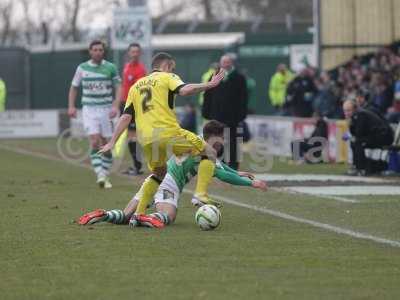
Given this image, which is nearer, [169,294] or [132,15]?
[169,294]

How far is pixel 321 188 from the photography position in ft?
57.6

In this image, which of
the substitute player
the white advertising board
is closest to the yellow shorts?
the substitute player

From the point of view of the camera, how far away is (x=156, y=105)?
1252cm

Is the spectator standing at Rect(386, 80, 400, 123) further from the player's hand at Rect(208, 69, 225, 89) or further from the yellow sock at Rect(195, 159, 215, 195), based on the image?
the player's hand at Rect(208, 69, 225, 89)

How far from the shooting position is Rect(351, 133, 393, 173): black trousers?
20.6 metres

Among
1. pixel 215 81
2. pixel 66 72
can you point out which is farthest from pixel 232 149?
pixel 66 72

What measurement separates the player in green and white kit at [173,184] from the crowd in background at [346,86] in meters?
12.4

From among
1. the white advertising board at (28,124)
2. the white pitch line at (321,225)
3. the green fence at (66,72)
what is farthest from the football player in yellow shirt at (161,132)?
the green fence at (66,72)

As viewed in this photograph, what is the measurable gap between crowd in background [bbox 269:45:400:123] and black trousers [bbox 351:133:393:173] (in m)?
3.79

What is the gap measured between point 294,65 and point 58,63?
1012cm

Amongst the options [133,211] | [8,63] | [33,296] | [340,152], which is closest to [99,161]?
[133,211]

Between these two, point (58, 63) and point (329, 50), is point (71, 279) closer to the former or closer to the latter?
point (329, 50)

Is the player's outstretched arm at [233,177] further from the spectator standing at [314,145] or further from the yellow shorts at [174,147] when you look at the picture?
the spectator standing at [314,145]

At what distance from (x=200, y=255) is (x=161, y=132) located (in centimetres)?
265
